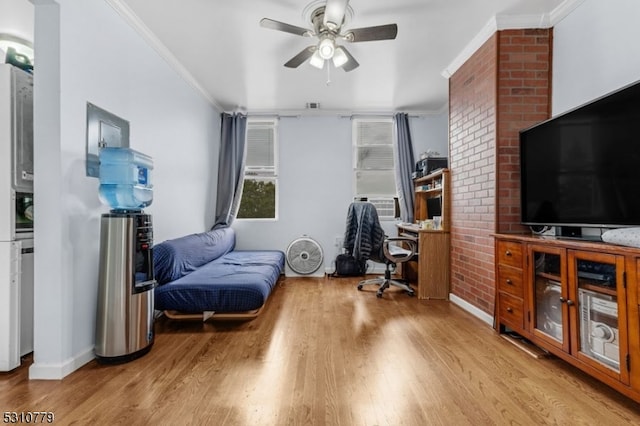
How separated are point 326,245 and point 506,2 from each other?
3461mm

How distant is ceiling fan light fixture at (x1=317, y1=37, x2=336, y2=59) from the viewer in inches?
88.8

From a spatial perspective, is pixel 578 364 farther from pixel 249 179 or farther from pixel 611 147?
pixel 249 179

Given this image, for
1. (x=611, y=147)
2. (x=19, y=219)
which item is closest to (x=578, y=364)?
(x=611, y=147)

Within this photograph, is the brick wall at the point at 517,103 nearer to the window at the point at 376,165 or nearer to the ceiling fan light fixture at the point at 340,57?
the ceiling fan light fixture at the point at 340,57

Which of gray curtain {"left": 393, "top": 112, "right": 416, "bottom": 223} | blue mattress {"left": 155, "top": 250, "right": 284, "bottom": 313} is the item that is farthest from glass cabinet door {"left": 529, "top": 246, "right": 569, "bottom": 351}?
gray curtain {"left": 393, "top": 112, "right": 416, "bottom": 223}

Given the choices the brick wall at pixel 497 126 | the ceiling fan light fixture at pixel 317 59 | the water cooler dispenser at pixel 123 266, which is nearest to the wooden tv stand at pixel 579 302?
the brick wall at pixel 497 126

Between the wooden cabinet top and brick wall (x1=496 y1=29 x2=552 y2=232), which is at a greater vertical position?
brick wall (x1=496 y1=29 x2=552 y2=232)

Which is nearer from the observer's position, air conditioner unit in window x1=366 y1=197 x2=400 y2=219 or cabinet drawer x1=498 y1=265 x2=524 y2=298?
cabinet drawer x1=498 y1=265 x2=524 y2=298

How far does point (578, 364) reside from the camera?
159 cm

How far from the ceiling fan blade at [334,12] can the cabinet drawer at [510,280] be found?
2.26m

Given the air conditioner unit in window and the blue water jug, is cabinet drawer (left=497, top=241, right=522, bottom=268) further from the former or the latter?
the blue water jug

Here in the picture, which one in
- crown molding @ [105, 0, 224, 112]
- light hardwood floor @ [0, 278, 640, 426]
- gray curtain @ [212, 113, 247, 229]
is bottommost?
light hardwood floor @ [0, 278, 640, 426]

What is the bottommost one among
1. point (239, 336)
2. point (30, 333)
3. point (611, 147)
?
point (239, 336)

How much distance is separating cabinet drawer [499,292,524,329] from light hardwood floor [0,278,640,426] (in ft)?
0.55
